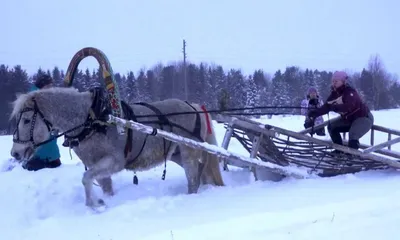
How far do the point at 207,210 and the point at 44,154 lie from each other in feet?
11.7

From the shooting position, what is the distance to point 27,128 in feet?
15.5

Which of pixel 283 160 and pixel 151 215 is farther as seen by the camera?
pixel 283 160

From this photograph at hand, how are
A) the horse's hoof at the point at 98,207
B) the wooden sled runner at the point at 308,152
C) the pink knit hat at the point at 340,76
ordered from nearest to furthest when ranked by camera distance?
the horse's hoof at the point at 98,207 < the wooden sled runner at the point at 308,152 < the pink knit hat at the point at 340,76

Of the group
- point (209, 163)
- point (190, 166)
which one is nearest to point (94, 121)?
point (190, 166)

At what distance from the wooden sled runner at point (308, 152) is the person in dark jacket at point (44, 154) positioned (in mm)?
2967

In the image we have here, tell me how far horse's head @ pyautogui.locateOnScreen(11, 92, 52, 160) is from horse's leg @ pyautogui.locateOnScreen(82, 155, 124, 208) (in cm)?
71

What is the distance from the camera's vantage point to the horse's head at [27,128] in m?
4.70

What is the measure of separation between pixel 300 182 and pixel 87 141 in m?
2.96

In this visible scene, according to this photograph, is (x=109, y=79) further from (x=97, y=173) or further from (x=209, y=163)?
(x=209, y=163)

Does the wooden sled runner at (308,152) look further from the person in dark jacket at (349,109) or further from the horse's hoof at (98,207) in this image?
the horse's hoof at (98,207)

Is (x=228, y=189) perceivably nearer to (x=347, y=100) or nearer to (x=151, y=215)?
(x=151, y=215)

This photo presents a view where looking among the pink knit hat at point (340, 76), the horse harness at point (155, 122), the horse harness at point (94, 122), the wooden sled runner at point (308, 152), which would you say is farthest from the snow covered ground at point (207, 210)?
the pink knit hat at point (340, 76)

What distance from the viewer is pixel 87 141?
16.7 feet

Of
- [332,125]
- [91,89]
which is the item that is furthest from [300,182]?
[91,89]
